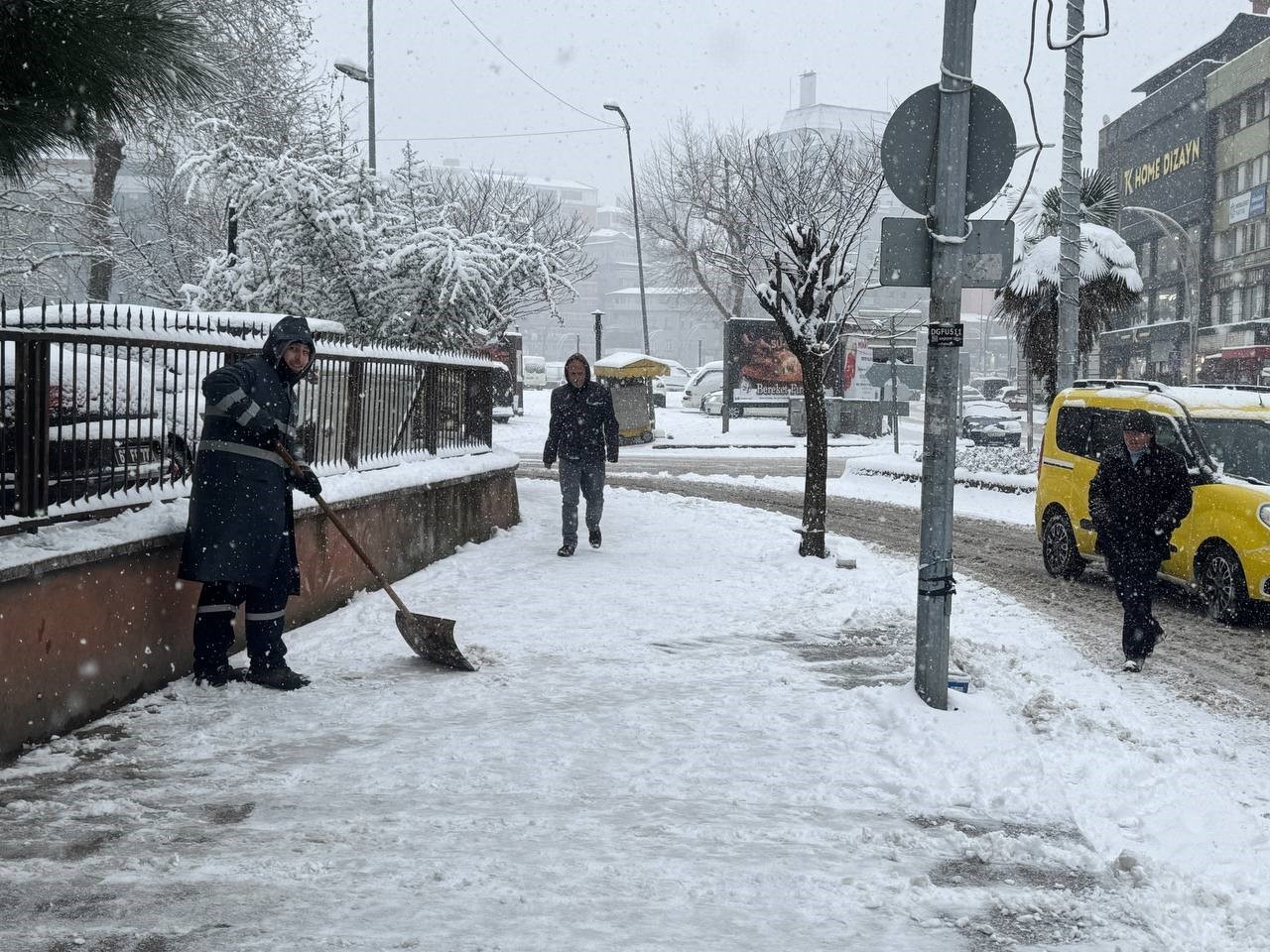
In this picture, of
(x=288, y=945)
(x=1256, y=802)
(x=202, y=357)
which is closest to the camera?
(x=288, y=945)

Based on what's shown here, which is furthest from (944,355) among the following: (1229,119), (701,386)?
(1229,119)

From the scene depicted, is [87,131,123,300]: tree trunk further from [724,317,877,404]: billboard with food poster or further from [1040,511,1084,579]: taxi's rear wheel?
[1040,511,1084,579]: taxi's rear wheel

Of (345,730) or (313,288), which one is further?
(313,288)

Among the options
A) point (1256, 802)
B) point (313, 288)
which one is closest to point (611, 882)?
point (1256, 802)

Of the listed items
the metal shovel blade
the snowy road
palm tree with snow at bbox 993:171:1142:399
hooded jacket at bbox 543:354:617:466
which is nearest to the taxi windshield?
the snowy road

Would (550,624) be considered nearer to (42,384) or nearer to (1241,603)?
(42,384)

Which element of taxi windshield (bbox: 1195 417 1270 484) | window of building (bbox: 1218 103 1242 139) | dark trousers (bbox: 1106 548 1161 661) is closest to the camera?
dark trousers (bbox: 1106 548 1161 661)

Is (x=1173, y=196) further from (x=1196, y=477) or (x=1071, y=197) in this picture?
(x=1196, y=477)

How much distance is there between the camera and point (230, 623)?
20.7ft

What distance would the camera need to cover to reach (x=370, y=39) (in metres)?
24.3

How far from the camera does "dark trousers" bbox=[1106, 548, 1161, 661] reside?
7266mm

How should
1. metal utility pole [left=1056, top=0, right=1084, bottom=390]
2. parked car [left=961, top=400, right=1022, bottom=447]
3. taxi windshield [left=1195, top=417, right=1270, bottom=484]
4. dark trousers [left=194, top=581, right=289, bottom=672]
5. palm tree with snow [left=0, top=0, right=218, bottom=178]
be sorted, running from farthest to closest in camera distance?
parked car [left=961, top=400, right=1022, bottom=447] → metal utility pole [left=1056, top=0, right=1084, bottom=390] → taxi windshield [left=1195, top=417, right=1270, bottom=484] → dark trousers [left=194, top=581, right=289, bottom=672] → palm tree with snow [left=0, top=0, right=218, bottom=178]

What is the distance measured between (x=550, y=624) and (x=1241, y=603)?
15.7ft

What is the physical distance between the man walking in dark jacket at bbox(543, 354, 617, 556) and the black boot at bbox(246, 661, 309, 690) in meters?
5.15
